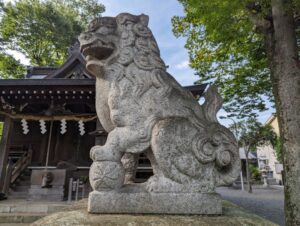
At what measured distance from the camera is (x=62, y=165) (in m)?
7.62

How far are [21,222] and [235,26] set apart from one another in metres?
6.24

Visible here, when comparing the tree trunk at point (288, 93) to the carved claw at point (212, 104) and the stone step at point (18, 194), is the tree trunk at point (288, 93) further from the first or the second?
the stone step at point (18, 194)

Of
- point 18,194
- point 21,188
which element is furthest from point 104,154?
point 21,188

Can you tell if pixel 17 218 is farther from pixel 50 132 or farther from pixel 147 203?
pixel 147 203

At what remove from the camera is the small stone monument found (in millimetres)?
1785

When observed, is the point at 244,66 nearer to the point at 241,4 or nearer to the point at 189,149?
the point at 241,4

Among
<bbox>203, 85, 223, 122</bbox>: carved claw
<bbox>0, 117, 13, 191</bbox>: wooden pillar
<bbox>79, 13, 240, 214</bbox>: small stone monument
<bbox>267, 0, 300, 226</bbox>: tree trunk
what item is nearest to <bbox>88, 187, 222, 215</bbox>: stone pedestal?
<bbox>79, 13, 240, 214</bbox>: small stone monument

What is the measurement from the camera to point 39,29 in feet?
53.9

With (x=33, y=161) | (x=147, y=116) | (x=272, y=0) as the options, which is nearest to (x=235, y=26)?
(x=272, y=0)

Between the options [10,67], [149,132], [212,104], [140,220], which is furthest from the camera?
[10,67]

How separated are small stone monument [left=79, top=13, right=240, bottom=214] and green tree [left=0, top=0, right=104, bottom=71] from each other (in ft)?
51.5

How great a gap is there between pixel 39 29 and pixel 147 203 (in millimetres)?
18390

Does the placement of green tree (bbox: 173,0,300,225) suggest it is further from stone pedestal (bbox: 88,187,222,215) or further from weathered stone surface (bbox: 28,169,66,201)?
weathered stone surface (bbox: 28,169,66,201)

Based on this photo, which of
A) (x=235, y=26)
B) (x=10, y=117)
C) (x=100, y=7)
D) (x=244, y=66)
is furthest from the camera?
(x=100, y=7)
